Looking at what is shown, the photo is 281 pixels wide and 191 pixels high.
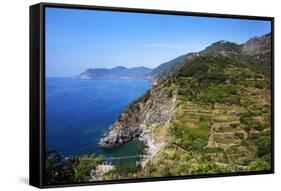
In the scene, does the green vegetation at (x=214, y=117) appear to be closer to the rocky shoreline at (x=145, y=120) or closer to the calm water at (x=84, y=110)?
the rocky shoreline at (x=145, y=120)

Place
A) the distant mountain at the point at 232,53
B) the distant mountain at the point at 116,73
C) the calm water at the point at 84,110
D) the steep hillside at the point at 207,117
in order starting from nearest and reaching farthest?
the calm water at the point at 84,110 < the distant mountain at the point at 116,73 < the steep hillside at the point at 207,117 < the distant mountain at the point at 232,53

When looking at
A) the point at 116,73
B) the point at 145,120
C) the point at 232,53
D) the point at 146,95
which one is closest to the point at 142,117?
the point at 145,120

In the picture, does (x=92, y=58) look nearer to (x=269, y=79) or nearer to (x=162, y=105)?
(x=162, y=105)

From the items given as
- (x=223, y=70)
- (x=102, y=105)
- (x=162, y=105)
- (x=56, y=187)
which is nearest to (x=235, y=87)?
(x=223, y=70)

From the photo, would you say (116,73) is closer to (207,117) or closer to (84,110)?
(84,110)

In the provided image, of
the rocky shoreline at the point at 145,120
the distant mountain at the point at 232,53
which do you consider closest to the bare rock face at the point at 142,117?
the rocky shoreline at the point at 145,120

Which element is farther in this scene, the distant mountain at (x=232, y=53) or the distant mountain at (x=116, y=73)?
the distant mountain at (x=232, y=53)

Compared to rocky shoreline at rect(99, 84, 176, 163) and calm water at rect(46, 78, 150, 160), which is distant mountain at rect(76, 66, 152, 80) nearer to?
calm water at rect(46, 78, 150, 160)
